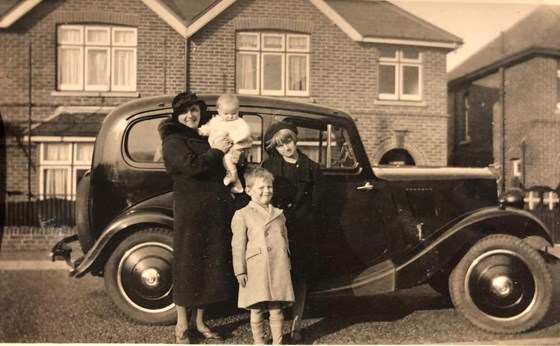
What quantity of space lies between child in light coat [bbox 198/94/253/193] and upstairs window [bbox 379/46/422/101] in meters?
2.28

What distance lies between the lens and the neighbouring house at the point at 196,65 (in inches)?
132

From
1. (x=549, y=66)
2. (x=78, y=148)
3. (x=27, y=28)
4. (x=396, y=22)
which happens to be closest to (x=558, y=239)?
(x=549, y=66)

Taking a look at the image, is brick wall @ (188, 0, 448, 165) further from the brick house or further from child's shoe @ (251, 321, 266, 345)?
child's shoe @ (251, 321, 266, 345)

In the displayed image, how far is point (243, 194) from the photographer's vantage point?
8.82 ft

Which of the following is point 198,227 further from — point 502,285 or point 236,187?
point 502,285

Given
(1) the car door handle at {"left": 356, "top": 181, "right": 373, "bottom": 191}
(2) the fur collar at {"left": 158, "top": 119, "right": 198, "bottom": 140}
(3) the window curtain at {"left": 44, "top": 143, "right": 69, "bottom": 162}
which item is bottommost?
(1) the car door handle at {"left": 356, "top": 181, "right": 373, "bottom": 191}

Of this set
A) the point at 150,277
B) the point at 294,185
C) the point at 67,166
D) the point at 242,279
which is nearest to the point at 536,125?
the point at 294,185

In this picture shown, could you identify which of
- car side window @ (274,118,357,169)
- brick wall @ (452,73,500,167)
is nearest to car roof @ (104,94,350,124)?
car side window @ (274,118,357,169)

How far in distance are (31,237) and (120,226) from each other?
0.95m

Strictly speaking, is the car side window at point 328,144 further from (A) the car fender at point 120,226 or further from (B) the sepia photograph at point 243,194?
(A) the car fender at point 120,226

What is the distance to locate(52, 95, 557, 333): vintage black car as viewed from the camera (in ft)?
9.36

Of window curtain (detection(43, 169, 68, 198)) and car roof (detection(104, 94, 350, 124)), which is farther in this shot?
window curtain (detection(43, 169, 68, 198))

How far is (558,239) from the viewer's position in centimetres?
360

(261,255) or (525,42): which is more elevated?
(525,42)
